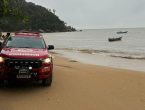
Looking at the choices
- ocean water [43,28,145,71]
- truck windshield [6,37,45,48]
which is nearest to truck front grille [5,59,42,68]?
truck windshield [6,37,45,48]

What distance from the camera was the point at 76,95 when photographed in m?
9.37

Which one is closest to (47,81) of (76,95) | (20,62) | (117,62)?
(76,95)

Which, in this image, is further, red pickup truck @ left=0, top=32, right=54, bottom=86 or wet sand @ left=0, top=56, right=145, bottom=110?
red pickup truck @ left=0, top=32, right=54, bottom=86

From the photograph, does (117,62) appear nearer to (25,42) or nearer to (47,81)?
(25,42)

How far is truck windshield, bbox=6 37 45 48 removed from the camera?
10.6 m

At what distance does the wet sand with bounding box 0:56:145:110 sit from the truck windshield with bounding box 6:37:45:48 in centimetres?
129

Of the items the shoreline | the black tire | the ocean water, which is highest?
the black tire

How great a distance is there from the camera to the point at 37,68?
9.30 meters

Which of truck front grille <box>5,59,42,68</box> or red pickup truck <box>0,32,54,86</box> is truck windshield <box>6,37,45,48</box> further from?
truck front grille <box>5,59,42,68</box>

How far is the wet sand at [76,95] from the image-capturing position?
827 centimetres

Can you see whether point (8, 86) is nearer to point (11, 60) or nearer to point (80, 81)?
point (11, 60)

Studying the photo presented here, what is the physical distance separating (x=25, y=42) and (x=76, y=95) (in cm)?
277

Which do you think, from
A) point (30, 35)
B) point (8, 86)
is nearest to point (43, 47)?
point (30, 35)

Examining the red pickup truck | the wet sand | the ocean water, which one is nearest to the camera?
the wet sand
